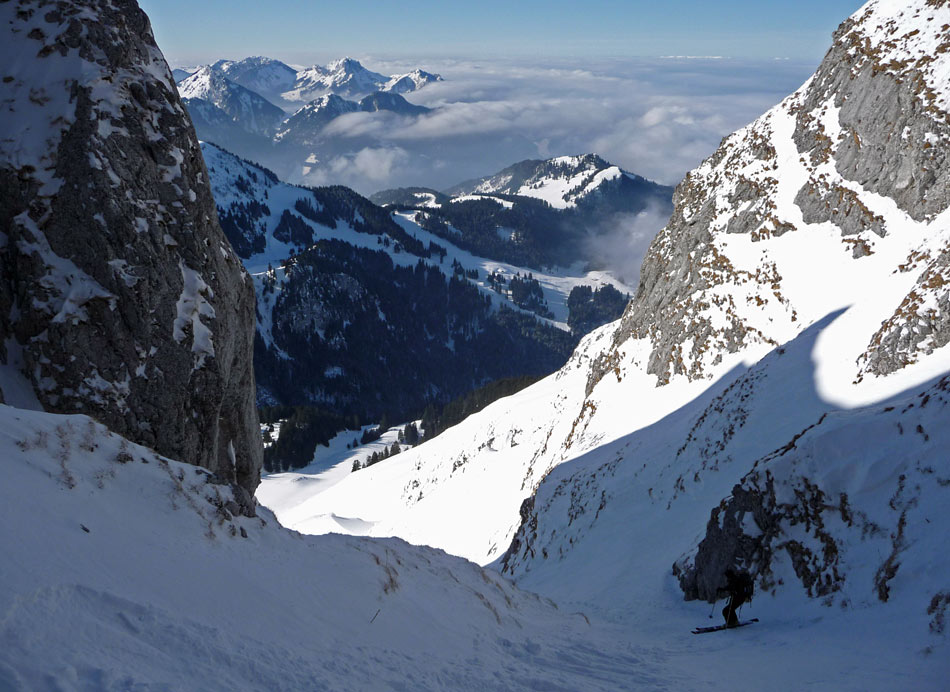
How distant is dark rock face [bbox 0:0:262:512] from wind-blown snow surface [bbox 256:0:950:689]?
51.6 ft

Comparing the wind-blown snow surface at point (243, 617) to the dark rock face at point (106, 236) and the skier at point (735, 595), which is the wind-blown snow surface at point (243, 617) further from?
the dark rock face at point (106, 236)

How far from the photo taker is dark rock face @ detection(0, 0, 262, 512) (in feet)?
55.6

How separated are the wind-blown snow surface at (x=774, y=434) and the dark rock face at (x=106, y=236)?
1574cm

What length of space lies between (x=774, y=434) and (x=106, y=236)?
990 inches

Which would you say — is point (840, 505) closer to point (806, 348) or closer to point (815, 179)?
point (806, 348)

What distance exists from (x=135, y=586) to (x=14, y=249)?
1425 centimetres

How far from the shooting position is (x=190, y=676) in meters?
6.17

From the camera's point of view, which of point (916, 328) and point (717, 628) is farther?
point (916, 328)

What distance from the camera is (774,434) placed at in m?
24.1

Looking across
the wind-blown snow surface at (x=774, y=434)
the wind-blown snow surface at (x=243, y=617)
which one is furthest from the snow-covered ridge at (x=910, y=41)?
the wind-blown snow surface at (x=243, y=617)

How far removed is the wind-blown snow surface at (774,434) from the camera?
12398 millimetres

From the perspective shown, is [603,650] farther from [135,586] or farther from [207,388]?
[207,388]

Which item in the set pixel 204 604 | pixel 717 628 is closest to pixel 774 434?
pixel 717 628

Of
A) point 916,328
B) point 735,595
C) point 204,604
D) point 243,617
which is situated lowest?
point 735,595
